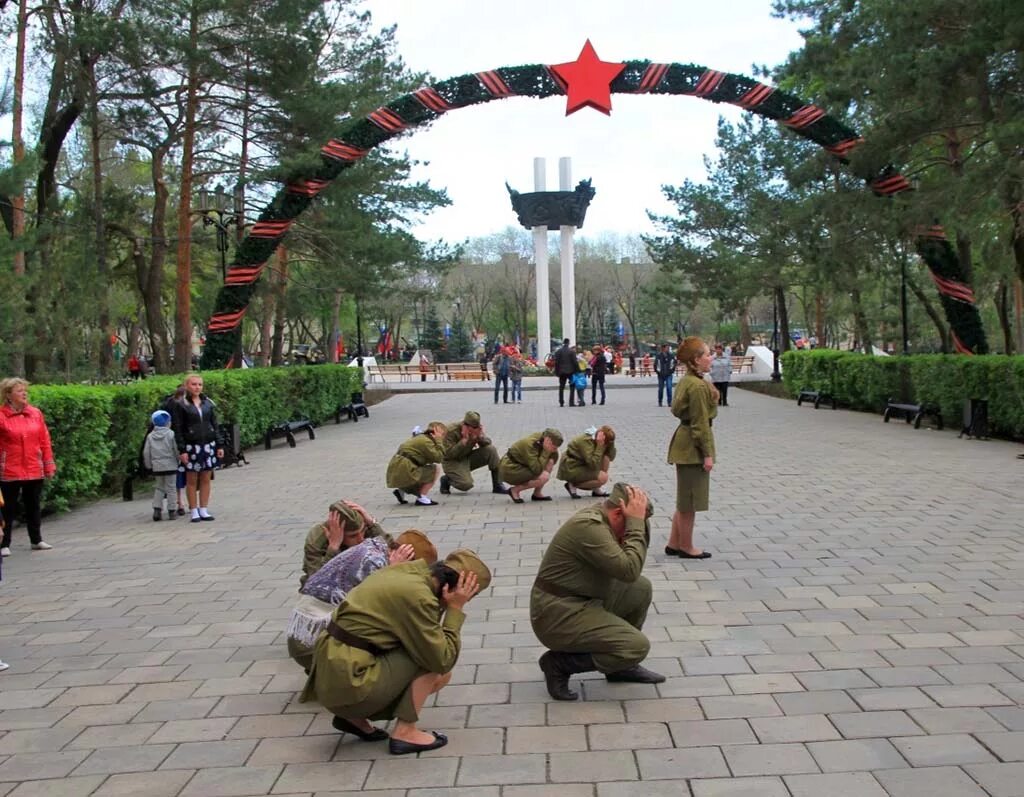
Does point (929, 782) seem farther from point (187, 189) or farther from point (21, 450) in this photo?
point (187, 189)

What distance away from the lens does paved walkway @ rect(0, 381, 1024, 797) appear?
3836 mm

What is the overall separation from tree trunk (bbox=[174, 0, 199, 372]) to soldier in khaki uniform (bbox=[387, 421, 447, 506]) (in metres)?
11.8

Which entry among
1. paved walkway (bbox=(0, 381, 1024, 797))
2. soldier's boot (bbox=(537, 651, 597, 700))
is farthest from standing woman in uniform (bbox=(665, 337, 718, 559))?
soldier's boot (bbox=(537, 651, 597, 700))

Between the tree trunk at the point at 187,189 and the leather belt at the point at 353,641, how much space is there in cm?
1744

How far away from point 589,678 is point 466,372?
148 ft

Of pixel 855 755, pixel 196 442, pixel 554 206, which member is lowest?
pixel 855 755

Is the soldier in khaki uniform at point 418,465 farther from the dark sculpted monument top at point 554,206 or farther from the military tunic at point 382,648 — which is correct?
the dark sculpted monument top at point 554,206

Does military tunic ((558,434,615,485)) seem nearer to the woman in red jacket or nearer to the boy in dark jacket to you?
the boy in dark jacket

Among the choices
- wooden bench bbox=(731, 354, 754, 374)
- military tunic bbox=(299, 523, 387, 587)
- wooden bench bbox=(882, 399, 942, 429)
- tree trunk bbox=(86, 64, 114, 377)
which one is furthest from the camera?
wooden bench bbox=(731, 354, 754, 374)

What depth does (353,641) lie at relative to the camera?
12.6 feet

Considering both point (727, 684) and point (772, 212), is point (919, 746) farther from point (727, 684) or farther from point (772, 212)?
point (772, 212)

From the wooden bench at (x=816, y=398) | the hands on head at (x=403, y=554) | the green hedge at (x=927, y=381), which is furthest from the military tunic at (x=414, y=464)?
the wooden bench at (x=816, y=398)

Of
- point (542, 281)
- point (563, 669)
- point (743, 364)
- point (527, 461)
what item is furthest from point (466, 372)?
point (563, 669)

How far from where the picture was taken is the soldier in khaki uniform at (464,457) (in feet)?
36.7
